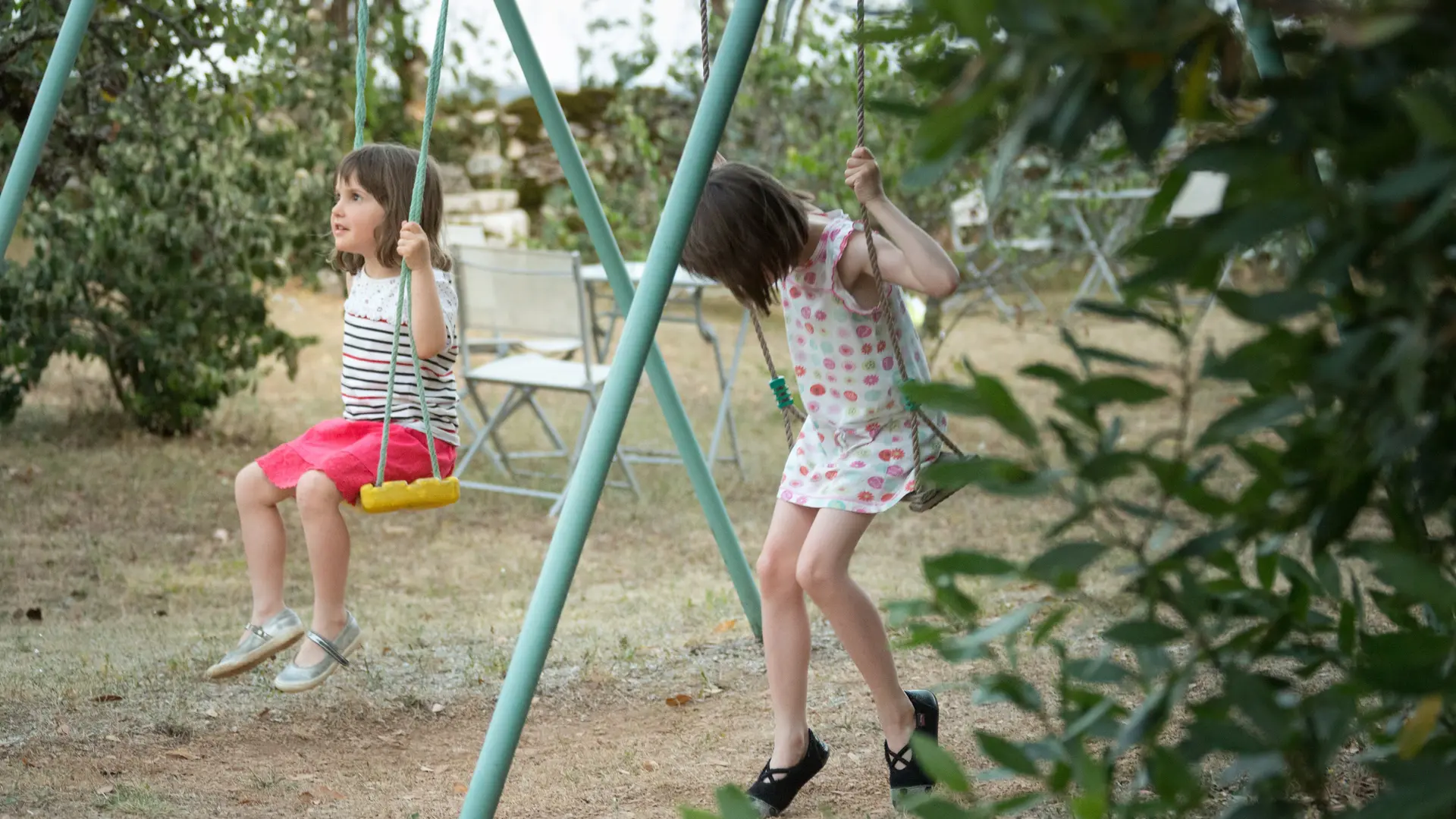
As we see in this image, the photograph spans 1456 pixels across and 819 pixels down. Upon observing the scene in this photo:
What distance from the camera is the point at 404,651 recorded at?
409cm

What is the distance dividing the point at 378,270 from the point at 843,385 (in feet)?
4.48

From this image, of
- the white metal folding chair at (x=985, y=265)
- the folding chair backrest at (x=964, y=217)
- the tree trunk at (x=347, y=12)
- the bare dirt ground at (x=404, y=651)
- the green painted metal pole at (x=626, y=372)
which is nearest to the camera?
the green painted metal pole at (x=626, y=372)

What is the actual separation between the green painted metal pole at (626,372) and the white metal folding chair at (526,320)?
Answer: 3.97m

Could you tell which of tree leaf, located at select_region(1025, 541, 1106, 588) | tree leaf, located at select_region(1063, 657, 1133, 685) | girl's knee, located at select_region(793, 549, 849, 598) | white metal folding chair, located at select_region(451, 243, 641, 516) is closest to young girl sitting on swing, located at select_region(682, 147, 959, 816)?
girl's knee, located at select_region(793, 549, 849, 598)

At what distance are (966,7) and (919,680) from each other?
2688 mm

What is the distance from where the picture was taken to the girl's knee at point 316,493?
323 centimetres

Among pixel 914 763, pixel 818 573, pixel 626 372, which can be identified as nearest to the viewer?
pixel 626 372

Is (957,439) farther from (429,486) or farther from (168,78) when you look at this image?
(429,486)

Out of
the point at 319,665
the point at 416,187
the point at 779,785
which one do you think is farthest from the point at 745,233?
the point at 319,665

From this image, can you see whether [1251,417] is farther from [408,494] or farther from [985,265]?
[985,265]

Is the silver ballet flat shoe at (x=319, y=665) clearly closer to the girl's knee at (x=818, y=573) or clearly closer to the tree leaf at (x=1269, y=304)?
the girl's knee at (x=818, y=573)

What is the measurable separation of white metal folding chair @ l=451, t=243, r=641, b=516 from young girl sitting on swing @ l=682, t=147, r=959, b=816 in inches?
131

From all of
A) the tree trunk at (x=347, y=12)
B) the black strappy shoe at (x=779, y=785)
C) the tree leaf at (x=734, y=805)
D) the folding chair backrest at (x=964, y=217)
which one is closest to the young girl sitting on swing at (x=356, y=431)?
the black strappy shoe at (x=779, y=785)

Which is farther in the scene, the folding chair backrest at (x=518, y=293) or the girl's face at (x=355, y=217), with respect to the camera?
the folding chair backrest at (x=518, y=293)
